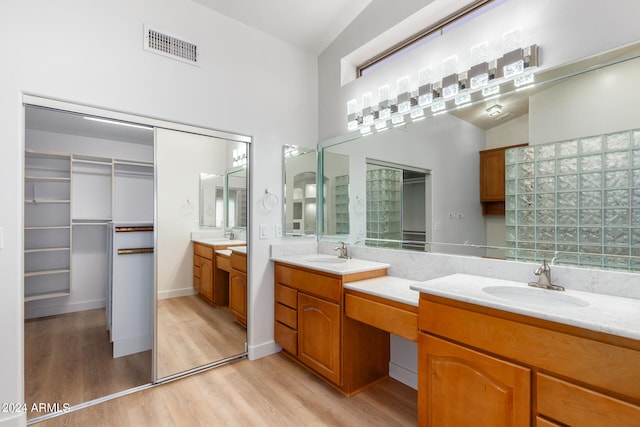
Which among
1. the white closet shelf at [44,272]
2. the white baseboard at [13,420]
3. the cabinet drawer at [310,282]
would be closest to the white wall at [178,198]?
the cabinet drawer at [310,282]

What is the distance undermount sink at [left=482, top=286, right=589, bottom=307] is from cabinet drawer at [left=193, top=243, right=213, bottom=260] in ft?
6.81

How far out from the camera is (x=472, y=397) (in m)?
1.32

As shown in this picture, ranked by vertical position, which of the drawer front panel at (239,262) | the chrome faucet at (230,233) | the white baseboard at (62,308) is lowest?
the white baseboard at (62,308)

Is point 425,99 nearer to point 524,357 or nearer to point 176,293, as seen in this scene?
point 524,357

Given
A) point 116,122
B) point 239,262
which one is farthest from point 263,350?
point 116,122

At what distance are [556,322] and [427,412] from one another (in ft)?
2.72

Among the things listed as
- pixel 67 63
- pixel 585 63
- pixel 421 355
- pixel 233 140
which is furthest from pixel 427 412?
pixel 67 63

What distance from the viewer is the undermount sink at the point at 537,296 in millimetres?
1354

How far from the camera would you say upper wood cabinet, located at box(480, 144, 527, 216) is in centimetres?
176

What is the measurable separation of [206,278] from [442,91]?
2.37 metres

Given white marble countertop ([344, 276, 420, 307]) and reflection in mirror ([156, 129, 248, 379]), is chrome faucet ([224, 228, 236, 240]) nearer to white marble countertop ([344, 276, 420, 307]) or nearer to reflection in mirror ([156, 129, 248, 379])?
reflection in mirror ([156, 129, 248, 379])

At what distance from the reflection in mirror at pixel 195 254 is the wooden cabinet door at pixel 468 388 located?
1705 mm

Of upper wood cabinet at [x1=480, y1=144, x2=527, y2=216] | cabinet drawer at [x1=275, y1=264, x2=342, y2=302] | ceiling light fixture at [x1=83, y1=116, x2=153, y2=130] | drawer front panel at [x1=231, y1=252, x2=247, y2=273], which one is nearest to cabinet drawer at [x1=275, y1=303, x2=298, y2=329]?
cabinet drawer at [x1=275, y1=264, x2=342, y2=302]

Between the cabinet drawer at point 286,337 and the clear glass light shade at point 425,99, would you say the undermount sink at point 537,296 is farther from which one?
the cabinet drawer at point 286,337
